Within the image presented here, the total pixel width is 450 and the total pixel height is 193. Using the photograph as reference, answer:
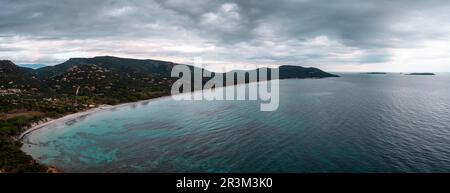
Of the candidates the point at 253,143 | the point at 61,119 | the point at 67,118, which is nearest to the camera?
the point at 253,143

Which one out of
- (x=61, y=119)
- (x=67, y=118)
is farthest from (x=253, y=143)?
(x=67, y=118)

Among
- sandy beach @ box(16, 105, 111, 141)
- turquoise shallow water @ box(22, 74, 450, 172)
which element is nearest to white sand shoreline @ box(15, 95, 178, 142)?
sandy beach @ box(16, 105, 111, 141)

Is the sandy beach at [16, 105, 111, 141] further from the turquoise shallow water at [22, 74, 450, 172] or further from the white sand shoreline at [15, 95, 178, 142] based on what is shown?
the turquoise shallow water at [22, 74, 450, 172]

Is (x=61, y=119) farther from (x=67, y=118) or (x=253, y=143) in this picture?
(x=253, y=143)

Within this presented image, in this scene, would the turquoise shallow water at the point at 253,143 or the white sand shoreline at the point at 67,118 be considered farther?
the white sand shoreline at the point at 67,118

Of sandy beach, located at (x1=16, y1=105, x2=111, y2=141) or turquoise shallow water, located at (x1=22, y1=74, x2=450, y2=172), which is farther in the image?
sandy beach, located at (x1=16, y1=105, x2=111, y2=141)

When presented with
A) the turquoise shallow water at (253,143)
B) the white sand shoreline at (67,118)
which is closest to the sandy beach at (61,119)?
the white sand shoreline at (67,118)

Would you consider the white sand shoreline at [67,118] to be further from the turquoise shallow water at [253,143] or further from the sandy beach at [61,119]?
the turquoise shallow water at [253,143]
